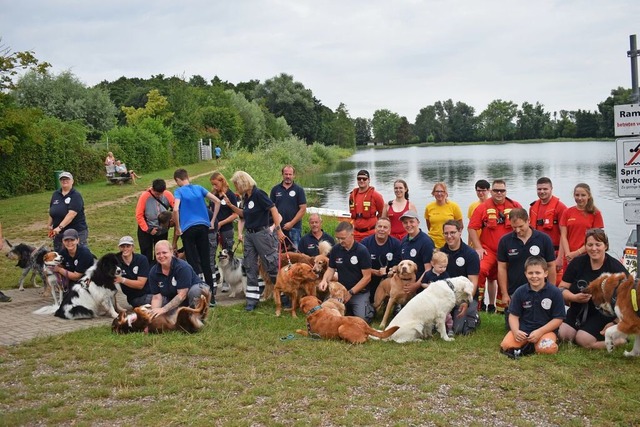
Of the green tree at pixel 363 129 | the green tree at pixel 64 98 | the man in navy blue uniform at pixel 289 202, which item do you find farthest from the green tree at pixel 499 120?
the man in navy blue uniform at pixel 289 202

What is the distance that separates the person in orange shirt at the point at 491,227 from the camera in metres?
7.78

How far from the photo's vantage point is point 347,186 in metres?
35.0

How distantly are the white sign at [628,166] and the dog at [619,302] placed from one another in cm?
88

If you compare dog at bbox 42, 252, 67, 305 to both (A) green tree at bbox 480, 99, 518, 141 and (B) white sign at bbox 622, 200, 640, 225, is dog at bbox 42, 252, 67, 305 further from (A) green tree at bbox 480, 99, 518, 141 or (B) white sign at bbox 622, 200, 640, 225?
(A) green tree at bbox 480, 99, 518, 141

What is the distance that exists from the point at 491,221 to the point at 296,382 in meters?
4.01

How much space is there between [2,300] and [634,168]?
855cm

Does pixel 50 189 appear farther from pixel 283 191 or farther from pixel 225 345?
pixel 225 345

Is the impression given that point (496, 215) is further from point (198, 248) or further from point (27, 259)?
point (27, 259)

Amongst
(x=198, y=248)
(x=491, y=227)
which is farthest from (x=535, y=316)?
(x=198, y=248)

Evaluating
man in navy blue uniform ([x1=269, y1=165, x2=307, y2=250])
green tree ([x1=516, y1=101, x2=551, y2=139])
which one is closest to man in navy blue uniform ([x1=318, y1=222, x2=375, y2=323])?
man in navy blue uniform ([x1=269, y1=165, x2=307, y2=250])

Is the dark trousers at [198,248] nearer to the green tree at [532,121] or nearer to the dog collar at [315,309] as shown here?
the dog collar at [315,309]

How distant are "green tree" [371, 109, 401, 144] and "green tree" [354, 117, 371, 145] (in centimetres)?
146

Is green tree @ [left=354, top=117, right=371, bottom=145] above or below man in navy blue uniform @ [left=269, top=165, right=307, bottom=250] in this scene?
above

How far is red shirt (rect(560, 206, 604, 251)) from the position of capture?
7.24 metres
